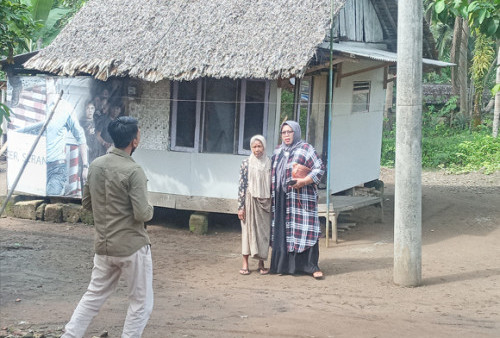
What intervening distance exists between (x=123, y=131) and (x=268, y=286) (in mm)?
3151

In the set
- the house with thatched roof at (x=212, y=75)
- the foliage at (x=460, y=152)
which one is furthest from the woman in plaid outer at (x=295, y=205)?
the foliage at (x=460, y=152)

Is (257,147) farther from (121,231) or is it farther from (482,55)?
(482,55)

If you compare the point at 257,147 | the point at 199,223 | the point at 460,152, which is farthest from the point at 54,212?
the point at 460,152

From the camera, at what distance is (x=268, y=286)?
23.6 ft

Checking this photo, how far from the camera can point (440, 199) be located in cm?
1266

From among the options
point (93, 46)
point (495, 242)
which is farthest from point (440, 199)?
point (93, 46)

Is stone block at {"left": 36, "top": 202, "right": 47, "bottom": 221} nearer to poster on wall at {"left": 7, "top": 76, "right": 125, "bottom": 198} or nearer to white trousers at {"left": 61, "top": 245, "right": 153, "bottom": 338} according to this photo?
poster on wall at {"left": 7, "top": 76, "right": 125, "bottom": 198}

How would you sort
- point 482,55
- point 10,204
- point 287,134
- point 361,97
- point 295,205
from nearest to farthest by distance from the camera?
point 287,134, point 295,205, point 10,204, point 361,97, point 482,55

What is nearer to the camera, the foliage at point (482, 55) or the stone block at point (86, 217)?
the stone block at point (86, 217)

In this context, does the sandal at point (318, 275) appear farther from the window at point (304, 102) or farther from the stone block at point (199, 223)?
the window at point (304, 102)

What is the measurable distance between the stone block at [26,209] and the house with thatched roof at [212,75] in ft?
6.01

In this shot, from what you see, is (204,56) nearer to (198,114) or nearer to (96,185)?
(198,114)

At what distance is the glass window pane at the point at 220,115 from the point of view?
1010 cm

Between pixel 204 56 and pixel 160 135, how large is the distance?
1.63 m
